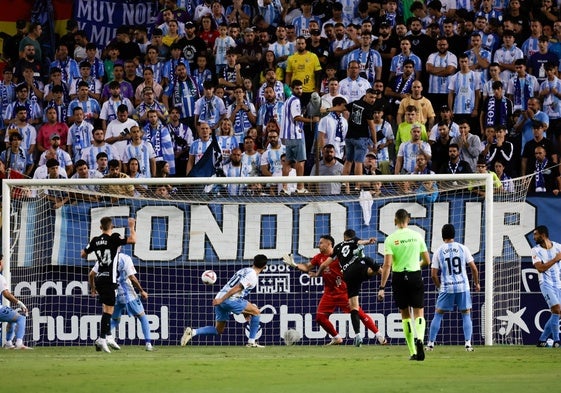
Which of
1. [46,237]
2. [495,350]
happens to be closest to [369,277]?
[495,350]

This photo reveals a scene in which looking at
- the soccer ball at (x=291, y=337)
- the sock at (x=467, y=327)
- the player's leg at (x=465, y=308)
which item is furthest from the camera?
the soccer ball at (x=291, y=337)

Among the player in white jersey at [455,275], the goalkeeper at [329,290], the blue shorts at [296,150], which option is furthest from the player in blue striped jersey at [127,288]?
the blue shorts at [296,150]

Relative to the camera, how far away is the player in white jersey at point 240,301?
72.3ft

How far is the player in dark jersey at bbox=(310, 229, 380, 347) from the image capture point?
73.6ft

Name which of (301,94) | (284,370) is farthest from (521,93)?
(284,370)

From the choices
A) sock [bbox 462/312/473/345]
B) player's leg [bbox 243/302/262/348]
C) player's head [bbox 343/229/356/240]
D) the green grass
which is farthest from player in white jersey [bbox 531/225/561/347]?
player's leg [bbox 243/302/262/348]

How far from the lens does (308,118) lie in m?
26.7

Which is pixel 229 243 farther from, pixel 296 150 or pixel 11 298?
pixel 11 298

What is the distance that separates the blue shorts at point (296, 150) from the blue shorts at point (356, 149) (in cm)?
89

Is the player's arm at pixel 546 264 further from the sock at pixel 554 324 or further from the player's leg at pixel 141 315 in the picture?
the player's leg at pixel 141 315

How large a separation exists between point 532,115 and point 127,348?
30.7 ft

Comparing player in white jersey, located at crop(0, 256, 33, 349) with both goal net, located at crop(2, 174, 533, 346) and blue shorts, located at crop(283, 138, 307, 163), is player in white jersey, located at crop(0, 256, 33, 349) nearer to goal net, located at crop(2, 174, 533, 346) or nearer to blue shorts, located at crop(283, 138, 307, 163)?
goal net, located at crop(2, 174, 533, 346)

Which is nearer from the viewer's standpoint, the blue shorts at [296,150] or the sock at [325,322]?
the sock at [325,322]

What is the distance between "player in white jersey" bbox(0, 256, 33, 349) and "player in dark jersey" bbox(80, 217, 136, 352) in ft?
5.67
